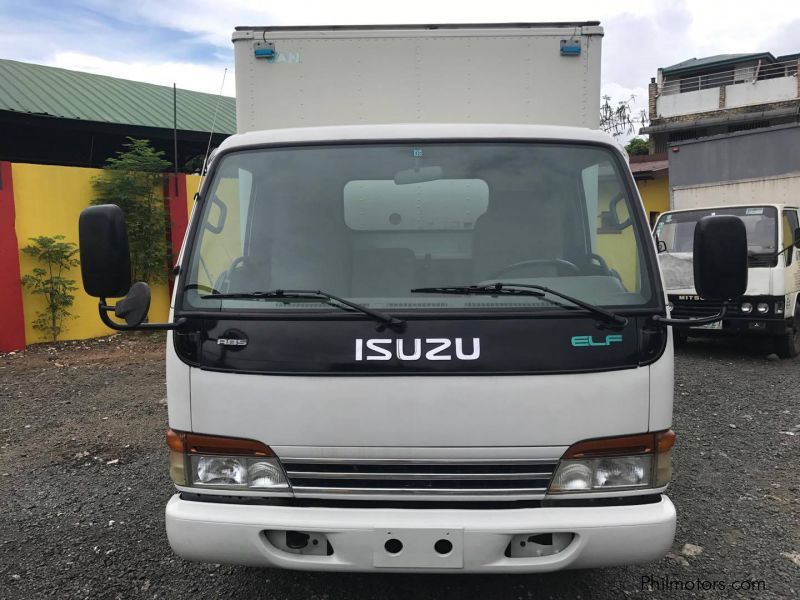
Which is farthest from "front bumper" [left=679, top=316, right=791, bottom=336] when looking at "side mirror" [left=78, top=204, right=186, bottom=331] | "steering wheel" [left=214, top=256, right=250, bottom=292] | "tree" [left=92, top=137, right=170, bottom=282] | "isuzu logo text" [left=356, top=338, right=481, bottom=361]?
"tree" [left=92, top=137, right=170, bottom=282]

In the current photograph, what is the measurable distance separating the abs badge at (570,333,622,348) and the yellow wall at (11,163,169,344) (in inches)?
325

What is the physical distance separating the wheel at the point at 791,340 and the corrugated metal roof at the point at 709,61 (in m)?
26.9

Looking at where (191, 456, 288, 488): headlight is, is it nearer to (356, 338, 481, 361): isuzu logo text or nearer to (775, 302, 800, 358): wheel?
(356, 338, 481, 361): isuzu logo text

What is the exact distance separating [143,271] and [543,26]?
26.1 ft

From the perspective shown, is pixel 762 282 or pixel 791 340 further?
pixel 791 340

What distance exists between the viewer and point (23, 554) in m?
3.18

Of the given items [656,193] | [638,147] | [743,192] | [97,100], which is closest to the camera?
[743,192]

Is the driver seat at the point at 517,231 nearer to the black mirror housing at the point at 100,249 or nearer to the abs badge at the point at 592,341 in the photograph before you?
the abs badge at the point at 592,341

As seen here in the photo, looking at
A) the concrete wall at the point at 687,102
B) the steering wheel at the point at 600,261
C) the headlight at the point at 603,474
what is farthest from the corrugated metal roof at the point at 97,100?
the concrete wall at the point at 687,102

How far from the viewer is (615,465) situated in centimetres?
225

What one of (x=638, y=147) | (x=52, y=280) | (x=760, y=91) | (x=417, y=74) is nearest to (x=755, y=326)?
(x=417, y=74)

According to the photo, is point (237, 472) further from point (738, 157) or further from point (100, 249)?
point (738, 157)

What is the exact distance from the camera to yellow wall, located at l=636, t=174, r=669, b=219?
22453mm

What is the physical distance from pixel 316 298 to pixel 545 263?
94cm
